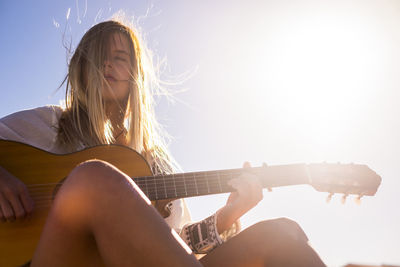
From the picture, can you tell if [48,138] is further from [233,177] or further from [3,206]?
[233,177]

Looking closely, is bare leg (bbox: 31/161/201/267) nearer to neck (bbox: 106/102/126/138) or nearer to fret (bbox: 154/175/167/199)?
fret (bbox: 154/175/167/199)

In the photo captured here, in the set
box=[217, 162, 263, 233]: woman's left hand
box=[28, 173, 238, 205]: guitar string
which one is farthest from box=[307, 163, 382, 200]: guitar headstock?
box=[28, 173, 238, 205]: guitar string

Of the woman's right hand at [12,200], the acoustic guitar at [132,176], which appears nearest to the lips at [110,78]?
the acoustic guitar at [132,176]

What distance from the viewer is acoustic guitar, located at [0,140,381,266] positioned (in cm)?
125

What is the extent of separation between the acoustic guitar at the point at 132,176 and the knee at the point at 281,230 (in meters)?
0.46

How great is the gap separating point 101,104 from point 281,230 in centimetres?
130

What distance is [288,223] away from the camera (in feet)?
4.26

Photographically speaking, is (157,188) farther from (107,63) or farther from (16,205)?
(107,63)

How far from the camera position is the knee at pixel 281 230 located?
1.21m

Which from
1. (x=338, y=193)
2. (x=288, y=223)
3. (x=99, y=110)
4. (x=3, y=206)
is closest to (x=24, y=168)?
(x=3, y=206)

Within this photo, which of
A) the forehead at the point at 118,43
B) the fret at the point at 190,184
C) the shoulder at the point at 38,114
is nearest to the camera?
the fret at the point at 190,184

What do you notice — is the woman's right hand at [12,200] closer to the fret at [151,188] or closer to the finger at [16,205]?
the finger at [16,205]

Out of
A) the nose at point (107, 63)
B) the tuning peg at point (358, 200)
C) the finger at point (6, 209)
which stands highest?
the nose at point (107, 63)

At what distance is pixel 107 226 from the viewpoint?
72 centimetres
